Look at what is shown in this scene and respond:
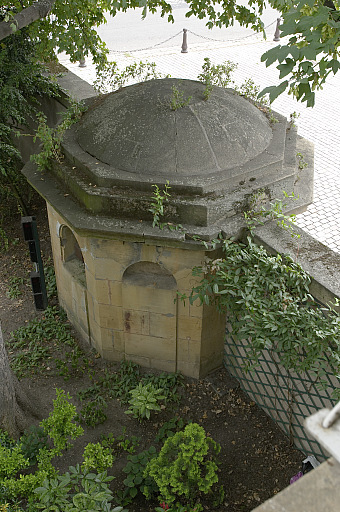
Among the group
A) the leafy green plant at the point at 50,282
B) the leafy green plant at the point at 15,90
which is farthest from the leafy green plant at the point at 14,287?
the leafy green plant at the point at 15,90

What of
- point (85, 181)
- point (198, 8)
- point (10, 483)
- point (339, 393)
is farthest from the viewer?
point (198, 8)

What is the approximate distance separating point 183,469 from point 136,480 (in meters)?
0.74

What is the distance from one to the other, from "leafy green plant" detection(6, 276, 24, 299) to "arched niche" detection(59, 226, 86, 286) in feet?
5.65

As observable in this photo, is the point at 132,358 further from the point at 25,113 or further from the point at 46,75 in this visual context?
the point at 46,75

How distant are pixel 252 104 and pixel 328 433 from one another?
6.39 meters

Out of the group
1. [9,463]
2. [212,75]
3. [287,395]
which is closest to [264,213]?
[287,395]

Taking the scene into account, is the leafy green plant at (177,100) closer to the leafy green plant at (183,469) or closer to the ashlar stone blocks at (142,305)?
the ashlar stone blocks at (142,305)

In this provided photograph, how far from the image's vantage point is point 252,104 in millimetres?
7355

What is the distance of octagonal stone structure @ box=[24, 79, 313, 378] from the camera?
5.86 metres

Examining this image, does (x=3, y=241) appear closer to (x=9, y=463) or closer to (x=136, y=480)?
(x=136, y=480)

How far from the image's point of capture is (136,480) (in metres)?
5.67

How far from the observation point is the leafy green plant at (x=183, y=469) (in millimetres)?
5221

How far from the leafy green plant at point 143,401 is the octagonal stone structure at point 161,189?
620mm

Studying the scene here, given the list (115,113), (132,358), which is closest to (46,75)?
(115,113)
